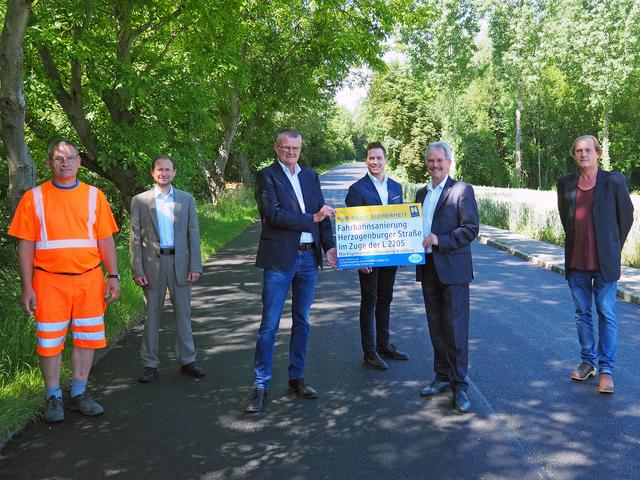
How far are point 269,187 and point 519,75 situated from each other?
40.7 metres

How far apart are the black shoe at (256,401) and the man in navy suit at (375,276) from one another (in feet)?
4.21

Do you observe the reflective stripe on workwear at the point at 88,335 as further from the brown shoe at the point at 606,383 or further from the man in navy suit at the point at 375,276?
the brown shoe at the point at 606,383

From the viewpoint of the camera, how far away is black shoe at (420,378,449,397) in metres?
4.79

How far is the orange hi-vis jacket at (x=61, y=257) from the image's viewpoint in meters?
4.29

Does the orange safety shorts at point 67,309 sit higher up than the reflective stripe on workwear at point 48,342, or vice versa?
the orange safety shorts at point 67,309

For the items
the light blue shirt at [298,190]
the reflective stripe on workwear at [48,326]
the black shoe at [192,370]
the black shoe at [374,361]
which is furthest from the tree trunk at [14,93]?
the black shoe at [374,361]

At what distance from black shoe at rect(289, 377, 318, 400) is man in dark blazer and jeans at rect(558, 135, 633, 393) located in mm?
2278

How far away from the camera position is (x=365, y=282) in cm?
558

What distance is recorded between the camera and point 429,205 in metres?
4.95

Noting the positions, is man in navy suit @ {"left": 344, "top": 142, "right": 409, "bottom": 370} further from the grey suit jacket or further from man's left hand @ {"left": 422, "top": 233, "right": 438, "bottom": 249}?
the grey suit jacket

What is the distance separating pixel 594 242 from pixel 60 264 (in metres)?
4.29

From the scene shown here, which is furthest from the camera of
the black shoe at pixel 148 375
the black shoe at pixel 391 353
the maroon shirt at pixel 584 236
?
the black shoe at pixel 391 353

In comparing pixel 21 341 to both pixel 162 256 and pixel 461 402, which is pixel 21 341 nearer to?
pixel 162 256

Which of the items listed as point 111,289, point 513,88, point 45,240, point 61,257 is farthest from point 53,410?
point 513,88
